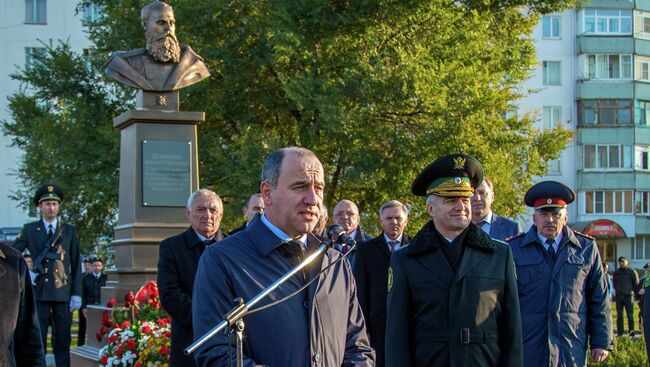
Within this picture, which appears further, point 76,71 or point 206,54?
point 76,71

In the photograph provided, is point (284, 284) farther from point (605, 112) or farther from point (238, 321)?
point (605, 112)

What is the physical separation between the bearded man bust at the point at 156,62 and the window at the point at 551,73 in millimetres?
46134

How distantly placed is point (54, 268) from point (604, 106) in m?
48.3

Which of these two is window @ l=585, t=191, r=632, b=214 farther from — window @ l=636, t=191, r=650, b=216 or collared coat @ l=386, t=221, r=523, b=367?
collared coat @ l=386, t=221, r=523, b=367

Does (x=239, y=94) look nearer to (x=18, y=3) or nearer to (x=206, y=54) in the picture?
(x=206, y=54)

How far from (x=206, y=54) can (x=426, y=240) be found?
19470 mm

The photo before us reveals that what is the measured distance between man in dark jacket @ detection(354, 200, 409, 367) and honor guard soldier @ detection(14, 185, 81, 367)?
4.39 m

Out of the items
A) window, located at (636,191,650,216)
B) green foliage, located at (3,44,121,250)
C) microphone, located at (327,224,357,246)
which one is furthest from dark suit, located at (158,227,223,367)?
window, located at (636,191,650,216)

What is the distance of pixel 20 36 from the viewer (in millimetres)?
53344

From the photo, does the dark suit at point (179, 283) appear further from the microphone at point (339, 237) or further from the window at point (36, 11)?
the window at point (36, 11)

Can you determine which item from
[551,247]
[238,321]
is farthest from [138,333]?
[238,321]

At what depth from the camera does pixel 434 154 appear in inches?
925

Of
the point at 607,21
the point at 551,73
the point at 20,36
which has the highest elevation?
the point at 607,21

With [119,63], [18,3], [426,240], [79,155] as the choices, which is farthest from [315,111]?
[18,3]
